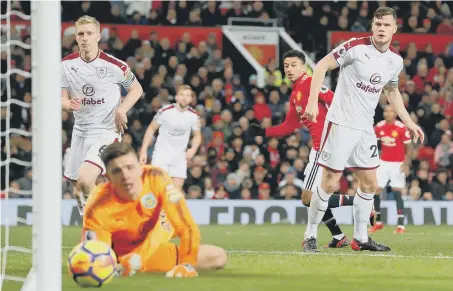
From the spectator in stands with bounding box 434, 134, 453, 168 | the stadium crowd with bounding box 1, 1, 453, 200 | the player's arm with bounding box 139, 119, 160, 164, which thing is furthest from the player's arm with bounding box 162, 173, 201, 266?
the spectator in stands with bounding box 434, 134, 453, 168

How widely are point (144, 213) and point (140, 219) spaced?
0.20 feet

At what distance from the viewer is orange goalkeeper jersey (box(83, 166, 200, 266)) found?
6.04 meters

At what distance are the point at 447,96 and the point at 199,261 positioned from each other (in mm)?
13644

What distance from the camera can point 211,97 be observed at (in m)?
18.4

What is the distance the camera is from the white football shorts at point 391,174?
14.6 metres

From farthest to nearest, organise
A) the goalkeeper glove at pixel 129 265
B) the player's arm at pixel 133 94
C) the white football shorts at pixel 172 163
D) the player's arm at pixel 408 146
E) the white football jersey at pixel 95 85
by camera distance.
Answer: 1. the player's arm at pixel 408 146
2. the white football shorts at pixel 172 163
3. the white football jersey at pixel 95 85
4. the player's arm at pixel 133 94
5. the goalkeeper glove at pixel 129 265

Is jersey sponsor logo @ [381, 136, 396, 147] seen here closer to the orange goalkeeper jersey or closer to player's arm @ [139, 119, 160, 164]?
player's arm @ [139, 119, 160, 164]

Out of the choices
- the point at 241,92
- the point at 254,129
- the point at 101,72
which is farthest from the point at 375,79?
the point at 241,92

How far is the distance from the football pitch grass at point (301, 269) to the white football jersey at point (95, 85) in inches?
49.8

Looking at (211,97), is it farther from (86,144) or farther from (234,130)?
(86,144)

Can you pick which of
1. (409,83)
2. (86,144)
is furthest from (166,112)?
(409,83)

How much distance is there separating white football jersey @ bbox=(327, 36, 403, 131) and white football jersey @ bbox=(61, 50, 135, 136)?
2050mm

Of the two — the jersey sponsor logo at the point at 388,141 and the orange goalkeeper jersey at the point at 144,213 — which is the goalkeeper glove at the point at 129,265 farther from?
the jersey sponsor logo at the point at 388,141

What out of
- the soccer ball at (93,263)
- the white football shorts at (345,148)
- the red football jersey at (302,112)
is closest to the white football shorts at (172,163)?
the red football jersey at (302,112)
